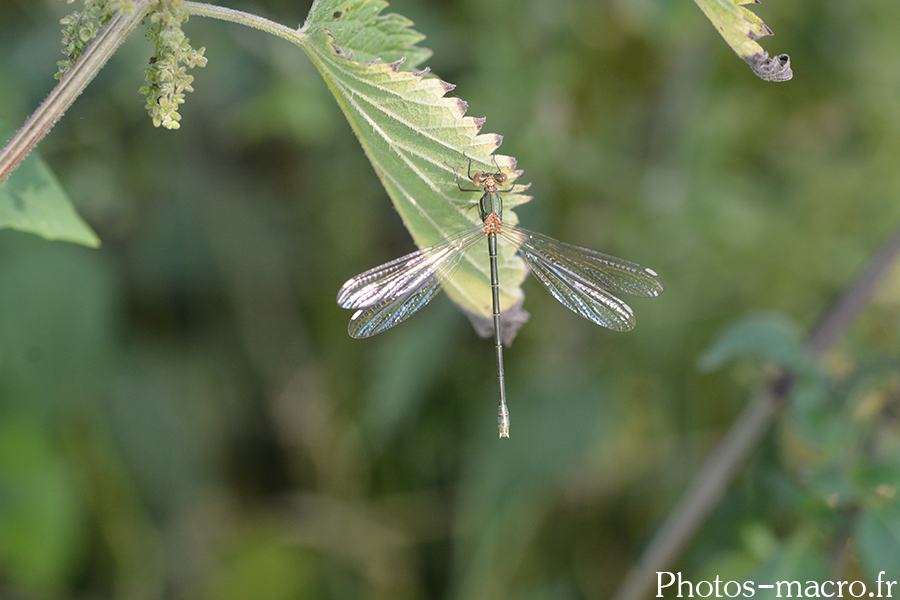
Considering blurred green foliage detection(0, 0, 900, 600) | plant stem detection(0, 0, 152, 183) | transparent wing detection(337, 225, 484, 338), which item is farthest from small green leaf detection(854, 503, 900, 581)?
plant stem detection(0, 0, 152, 183)

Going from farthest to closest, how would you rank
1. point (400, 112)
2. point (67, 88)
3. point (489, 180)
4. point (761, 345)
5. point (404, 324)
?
point (404, 324) < point (761, 345) < point (489, 180) < point (400, 112) < point (67, 88)

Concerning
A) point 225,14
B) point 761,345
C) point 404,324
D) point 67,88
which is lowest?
point 67,88

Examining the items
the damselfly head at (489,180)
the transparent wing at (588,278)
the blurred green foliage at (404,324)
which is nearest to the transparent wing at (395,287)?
the damselfly head at (489,180)

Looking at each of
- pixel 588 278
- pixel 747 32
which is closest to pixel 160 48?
pixel 747 32

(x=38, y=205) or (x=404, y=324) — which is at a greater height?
(x=404, y=324)

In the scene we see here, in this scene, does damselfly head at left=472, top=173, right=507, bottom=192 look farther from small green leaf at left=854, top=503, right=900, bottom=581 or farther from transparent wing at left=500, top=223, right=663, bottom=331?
small green leaf at left=854, top=503, right=900, bottom=581

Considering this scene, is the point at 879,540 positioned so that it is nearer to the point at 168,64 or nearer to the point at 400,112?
the point at 400,112
